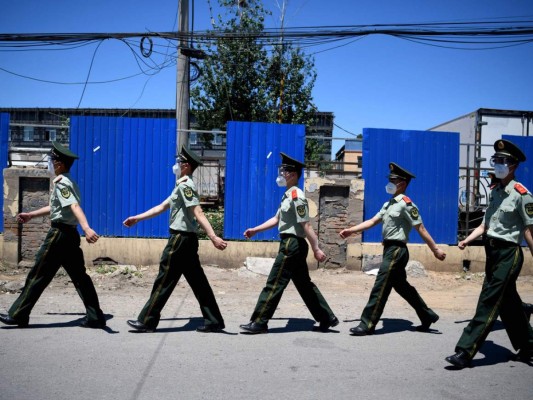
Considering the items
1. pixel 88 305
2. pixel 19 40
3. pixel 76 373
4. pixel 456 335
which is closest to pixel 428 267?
pixel 456 335

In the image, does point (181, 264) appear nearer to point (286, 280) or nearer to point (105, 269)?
point (286, 280)

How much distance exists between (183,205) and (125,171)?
14.3 feet

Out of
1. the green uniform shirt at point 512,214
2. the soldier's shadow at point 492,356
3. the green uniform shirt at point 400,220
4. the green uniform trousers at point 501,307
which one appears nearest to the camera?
the green uniform trousers at point 501,307

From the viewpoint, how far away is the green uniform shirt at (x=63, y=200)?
507 cm

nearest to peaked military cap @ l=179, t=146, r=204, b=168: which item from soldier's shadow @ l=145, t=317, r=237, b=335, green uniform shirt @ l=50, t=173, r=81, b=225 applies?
green uniform shirt @ l=50, t=173, r=81, b=225

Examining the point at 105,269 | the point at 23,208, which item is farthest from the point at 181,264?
the point at 23,208

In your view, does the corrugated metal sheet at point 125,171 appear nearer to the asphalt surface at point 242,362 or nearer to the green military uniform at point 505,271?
the asphalt surface at point 242,362

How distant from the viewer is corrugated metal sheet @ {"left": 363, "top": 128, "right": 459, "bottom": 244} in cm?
924

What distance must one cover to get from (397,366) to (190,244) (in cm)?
238

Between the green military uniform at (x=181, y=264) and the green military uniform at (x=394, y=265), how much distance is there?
166 centimetres

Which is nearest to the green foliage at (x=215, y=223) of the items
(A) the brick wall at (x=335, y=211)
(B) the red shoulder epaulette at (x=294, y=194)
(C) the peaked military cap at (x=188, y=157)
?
(A) the brick wall at (x=335, y=211)

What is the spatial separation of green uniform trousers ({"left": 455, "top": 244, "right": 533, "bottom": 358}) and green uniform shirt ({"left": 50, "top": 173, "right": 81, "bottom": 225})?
408cm

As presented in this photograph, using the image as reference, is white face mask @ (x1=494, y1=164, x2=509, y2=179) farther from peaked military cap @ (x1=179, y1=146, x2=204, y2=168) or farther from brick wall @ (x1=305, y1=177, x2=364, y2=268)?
brick wall @ (x1=305, y1=177, x2=364, y2=268)

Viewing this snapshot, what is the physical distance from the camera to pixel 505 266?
422 centimetres
